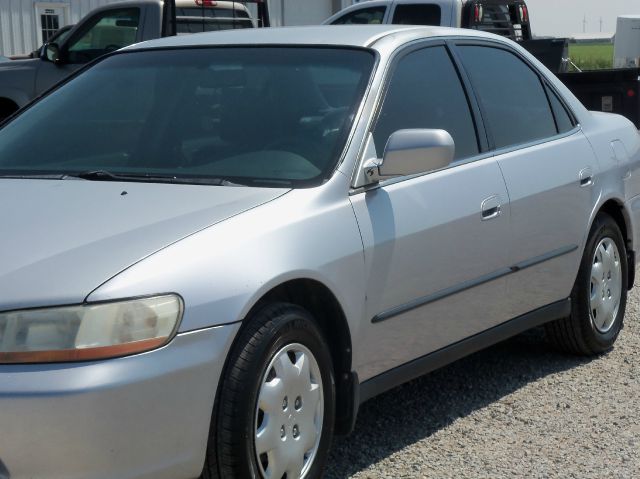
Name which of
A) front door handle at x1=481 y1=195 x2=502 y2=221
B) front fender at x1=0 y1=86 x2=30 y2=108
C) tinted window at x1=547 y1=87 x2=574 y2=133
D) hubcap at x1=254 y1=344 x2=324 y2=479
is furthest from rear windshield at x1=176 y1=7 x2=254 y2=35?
hubcap at x1=254 y1=344 x2=324 y2=479

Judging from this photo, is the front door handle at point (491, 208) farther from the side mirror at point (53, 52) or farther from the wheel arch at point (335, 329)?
the side mirror at point (53, 52)

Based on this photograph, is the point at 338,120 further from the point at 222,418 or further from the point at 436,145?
the point at 222,418

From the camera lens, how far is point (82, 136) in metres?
4.66

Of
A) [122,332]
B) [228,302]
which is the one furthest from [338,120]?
[122,332]

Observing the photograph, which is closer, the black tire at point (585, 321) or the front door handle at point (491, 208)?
the front door handle at point (491, 208)

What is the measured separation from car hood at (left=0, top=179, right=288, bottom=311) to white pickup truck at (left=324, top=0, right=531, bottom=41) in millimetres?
10284

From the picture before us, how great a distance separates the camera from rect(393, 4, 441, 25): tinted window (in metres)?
14.2

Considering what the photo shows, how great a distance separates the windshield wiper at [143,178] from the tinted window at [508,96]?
4.94 feet

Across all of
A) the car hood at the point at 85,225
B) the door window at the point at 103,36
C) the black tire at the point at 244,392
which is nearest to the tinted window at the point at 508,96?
the car hood at the point at 85,225

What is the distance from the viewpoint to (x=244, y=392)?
3.48 m

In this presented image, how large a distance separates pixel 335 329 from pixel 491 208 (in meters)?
1.09

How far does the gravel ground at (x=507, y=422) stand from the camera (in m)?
4.40

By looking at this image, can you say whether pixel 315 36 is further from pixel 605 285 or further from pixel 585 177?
pixel 605 285

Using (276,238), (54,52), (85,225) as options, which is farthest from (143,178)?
(54,52)
